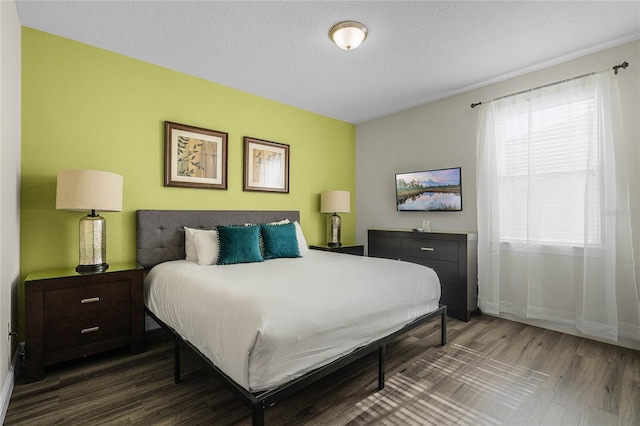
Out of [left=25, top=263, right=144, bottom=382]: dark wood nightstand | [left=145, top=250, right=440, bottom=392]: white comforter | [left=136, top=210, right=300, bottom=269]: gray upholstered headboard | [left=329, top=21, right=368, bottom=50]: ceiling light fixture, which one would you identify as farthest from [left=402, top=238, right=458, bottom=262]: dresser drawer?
[left=25, top=263, right=144, bottom=382]: dark wood nightstand

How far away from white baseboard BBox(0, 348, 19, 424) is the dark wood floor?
4cm

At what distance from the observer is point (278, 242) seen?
11.0 ft

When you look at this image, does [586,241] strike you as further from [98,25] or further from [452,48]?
[98,25]

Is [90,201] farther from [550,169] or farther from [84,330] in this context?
[550,169]

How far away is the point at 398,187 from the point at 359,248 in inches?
43.7

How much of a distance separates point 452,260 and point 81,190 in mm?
3747

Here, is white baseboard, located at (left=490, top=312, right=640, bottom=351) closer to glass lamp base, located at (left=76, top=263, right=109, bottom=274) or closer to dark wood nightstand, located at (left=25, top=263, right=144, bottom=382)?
dark wood nightstand, located at (left=25, top=263, right=144, bottom=382)

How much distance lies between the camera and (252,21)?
247 centimetres

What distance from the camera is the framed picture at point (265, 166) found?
3.93 m

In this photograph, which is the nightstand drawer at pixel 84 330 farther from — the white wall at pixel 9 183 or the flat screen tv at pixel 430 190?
the flat screen tv at pixel 430 190

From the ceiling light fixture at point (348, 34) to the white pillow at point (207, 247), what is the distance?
2188 millimetres

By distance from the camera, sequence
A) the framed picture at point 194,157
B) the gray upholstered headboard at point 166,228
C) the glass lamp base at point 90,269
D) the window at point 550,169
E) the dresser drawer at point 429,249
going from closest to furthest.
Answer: the glass lamp base at point 90,269 < the window at point 550,169 < the gray upholstered headboard at point 166,228 < the framed picture at point 194,157 < the dresser drawer at point 429,249

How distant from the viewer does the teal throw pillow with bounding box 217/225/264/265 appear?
2914mm

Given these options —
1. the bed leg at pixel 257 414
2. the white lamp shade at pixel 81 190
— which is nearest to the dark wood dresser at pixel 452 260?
the bed leg at pixel 257 414
